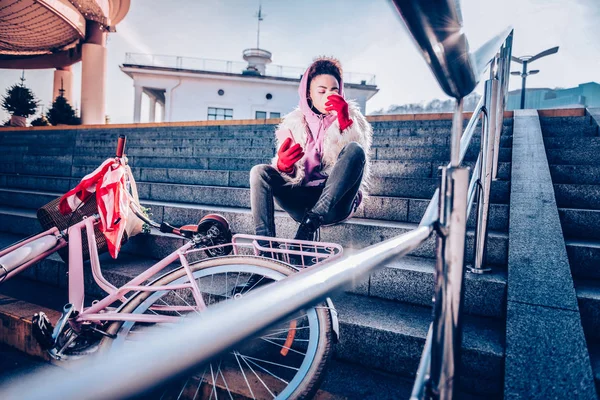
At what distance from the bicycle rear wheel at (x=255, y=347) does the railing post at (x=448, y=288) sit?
0.60 meters

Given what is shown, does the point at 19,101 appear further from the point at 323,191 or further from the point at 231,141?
the point at 323,191

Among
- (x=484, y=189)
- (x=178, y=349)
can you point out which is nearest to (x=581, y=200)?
(x=484, y=189)

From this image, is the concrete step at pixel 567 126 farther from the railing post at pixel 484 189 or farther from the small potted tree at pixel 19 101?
the small potted tree at pixel 19 101

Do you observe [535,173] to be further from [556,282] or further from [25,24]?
[25,24]

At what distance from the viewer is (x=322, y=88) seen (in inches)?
101

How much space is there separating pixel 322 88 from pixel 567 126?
339 cm

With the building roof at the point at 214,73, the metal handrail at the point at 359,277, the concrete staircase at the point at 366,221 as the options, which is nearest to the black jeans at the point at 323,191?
the concrete staircase at the point at 366,221

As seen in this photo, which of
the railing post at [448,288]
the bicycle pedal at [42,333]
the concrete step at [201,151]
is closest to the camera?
the railing post at [448,288]

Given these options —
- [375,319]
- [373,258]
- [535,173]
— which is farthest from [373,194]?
[373,258]

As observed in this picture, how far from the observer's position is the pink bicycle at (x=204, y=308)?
1.41 metres

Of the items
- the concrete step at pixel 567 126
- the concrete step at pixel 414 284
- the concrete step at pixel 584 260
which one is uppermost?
the concrete step at pixel 567 126

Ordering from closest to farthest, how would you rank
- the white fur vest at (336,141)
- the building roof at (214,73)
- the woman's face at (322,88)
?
the white fur vest at (336,141) → the woman's face at (322,88) → the building roof at (214,73)

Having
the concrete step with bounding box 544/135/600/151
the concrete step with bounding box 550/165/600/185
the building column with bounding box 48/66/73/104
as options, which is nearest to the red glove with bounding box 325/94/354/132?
the concrete step with bounding box 550/165/600/185

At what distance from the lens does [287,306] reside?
35 centimetres
